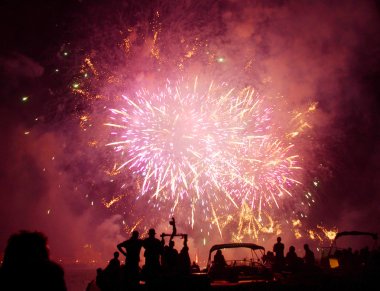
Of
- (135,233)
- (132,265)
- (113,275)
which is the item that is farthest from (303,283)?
(113,275)

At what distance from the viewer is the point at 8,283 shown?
3.02 meters

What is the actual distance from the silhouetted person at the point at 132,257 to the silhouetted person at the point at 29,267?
4894mm

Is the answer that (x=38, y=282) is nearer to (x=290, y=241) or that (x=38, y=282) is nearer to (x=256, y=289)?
(x=256, y=289)

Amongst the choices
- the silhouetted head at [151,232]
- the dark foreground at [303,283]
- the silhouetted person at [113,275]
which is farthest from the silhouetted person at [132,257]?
the silhouetted person at [113,275]

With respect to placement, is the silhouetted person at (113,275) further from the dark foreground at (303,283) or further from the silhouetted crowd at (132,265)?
the dark foreground at (303,283)

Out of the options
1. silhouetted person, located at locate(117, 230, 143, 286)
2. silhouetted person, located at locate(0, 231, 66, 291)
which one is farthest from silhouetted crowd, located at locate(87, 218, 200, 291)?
silhouetted person, located at locate(0, 231, 66, 291)

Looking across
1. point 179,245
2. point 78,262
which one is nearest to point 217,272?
point 179,245

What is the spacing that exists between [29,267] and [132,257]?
216 inches

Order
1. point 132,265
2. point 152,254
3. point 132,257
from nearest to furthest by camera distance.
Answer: point 132,265 → point 132,257 → point 152,254

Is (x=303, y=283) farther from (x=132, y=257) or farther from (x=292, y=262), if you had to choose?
(x=132, y=257)

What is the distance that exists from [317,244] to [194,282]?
52.8 m

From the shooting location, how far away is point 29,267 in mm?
3074

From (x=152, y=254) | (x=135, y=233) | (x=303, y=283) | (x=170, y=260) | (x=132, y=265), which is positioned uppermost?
(x=135, y=233)

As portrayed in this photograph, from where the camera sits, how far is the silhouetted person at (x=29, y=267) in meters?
3.01
